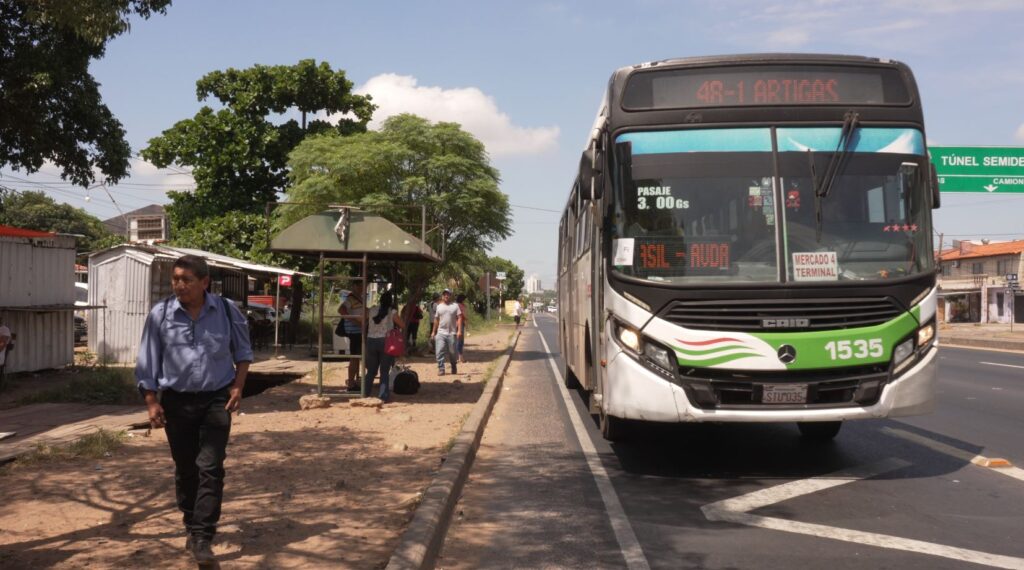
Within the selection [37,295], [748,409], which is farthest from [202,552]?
[37,295]

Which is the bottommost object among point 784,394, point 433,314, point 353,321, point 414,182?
point 784,394

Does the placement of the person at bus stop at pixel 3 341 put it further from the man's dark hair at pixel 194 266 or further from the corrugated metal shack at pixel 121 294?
the man's dark hair at pixel 194 266

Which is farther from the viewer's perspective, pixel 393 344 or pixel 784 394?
pixel 393 344

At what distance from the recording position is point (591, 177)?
24.8 ft

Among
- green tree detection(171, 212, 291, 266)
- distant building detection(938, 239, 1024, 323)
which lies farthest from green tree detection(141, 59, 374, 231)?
distant building detection(938, 239, 1024, 323)

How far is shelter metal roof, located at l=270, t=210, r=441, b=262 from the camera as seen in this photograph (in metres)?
11.7

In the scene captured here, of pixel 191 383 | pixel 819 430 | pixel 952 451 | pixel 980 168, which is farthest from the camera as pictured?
pixel 980 168

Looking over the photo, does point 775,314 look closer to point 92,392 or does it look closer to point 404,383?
point 404,383

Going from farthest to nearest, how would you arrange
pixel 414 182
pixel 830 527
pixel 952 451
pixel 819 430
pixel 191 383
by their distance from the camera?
pixel 414 182, pixel 819 430, pixel 952 451, pixel 830 527, pixel 191 383

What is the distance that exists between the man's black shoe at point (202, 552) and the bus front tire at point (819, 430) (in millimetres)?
6433

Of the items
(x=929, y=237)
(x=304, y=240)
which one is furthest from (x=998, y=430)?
(x=304, y=240)

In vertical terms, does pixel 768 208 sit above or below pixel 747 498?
above

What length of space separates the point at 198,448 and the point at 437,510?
1.65 m

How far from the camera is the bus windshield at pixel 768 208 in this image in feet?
23.2
